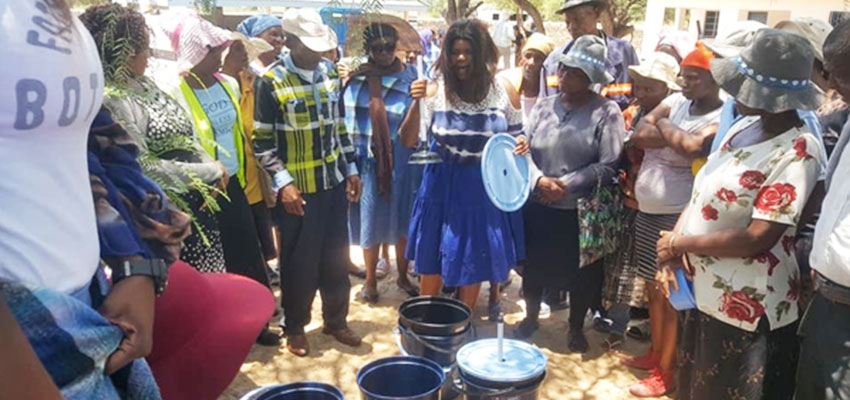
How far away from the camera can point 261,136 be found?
3316mm

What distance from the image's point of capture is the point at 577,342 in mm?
3764

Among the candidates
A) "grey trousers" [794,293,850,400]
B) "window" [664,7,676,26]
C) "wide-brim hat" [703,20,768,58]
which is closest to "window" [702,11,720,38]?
"window" [664,7,676,26]

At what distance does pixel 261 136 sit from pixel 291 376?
1.32m

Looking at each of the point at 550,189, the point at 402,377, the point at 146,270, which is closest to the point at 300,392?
the point at 402,377

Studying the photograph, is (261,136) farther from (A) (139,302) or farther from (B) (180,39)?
(A) (139,302)

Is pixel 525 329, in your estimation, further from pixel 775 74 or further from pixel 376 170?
pixel 775 74

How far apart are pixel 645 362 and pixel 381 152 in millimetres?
2055

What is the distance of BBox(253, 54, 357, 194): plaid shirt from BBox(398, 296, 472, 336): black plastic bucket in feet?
2.76

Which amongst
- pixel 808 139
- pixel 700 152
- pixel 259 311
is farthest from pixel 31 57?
pixel 700 152

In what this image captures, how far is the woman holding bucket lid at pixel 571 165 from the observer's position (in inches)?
134

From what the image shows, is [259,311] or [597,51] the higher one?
[597,51]

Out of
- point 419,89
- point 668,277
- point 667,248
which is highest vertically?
point 419,89

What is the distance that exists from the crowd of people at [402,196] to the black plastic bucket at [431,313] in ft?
1.27

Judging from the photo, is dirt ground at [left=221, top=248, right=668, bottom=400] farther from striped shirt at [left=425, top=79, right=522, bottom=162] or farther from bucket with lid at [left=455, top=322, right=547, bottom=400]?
striped shirt at [left=425, top=79, right=522, bottom=162]
